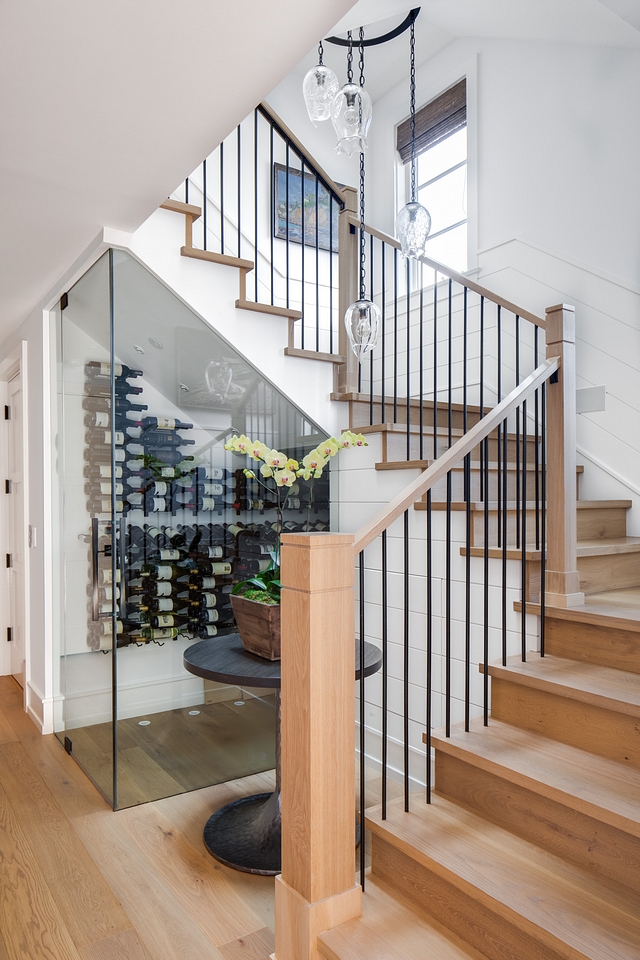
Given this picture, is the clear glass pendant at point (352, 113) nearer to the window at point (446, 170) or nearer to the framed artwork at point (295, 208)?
the window at point (446, 170)

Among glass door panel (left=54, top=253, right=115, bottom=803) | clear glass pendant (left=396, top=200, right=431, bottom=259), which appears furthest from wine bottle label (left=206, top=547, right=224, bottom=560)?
clear glass pendant (left=396, top=200, right=431, bottom=259)

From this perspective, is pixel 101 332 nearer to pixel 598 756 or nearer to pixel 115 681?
pixel 115 681

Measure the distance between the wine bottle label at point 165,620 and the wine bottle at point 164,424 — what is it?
792 mm

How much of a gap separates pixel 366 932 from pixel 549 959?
41 centimetres

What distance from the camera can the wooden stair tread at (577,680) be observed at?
1.73 meters

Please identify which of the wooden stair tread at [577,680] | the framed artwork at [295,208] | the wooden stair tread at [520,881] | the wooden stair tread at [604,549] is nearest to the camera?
the wooden stair tread at [520,881]

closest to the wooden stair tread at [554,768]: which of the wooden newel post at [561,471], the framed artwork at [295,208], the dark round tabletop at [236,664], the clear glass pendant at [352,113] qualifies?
the dark round tabletop at [236,664]

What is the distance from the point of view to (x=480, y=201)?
173 inches

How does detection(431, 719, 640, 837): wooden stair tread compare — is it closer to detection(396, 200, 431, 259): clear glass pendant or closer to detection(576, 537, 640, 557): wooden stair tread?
detection(576, 537, 640, 557): wooden stair tread

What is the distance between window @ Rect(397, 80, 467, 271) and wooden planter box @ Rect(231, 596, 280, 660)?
3377 millimetres

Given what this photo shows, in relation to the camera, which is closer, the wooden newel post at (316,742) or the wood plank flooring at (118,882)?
the wooden newel post at (316,742)

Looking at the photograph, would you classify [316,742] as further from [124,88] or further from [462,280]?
[462,280]

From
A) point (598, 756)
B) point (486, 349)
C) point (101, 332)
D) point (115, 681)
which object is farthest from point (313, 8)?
point (486, 349)

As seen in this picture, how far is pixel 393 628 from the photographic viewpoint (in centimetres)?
284
